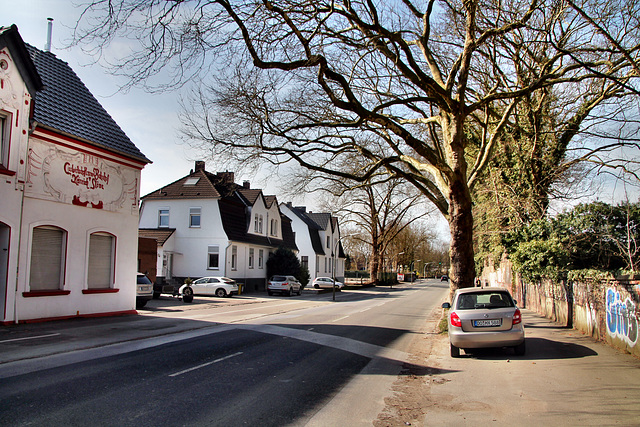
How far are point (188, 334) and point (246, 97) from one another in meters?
6.79

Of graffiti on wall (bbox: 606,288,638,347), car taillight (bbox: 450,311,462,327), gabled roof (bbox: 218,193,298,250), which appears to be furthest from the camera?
gabled roof (bbox: 218,193,298,250)

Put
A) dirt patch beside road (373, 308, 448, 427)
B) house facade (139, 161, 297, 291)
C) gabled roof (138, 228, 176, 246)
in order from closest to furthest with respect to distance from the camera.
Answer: dirt patch beside road (373, 308, 448, 427)
gabled roof (138, 228, 176, 246)
house facade (139, 161, 297, 291)

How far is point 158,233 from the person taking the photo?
3866 centimetres

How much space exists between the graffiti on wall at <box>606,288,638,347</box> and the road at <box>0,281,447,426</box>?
15.1 ft

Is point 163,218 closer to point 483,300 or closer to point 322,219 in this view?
point 322,219

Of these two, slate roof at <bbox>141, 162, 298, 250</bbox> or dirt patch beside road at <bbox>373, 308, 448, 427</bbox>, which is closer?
dirt patch beside road at <bbox>373, 308, 448, 427</bbox>

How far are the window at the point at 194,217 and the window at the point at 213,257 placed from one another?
87.1 inches

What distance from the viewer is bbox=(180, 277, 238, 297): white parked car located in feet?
112

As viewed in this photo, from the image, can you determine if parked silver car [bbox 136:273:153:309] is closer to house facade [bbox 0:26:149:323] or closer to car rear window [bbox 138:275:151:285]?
car rear window [bbox 138:275:151:285]

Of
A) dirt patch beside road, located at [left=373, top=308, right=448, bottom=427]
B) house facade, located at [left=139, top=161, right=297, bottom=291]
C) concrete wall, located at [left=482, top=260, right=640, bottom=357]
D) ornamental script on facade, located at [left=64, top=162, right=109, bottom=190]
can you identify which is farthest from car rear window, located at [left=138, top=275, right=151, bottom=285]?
concrete wall, located at [left=482, top=260, right=640, bottom=357]

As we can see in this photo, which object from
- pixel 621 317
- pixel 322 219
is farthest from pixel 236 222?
pixel 621 317

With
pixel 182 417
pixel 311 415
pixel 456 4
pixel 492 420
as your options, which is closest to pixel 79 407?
pixel 182 417

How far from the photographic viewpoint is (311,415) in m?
6.26

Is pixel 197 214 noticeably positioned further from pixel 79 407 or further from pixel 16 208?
pixel 79 407
